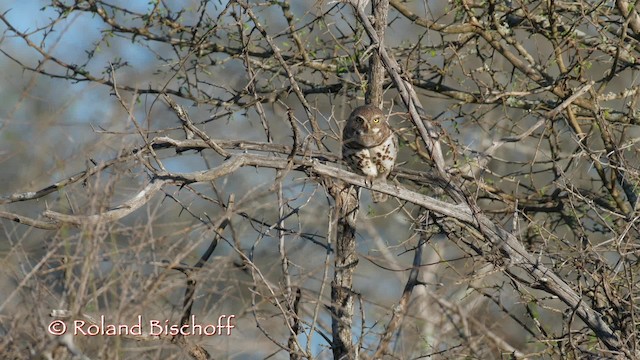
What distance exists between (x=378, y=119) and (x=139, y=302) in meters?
2.53

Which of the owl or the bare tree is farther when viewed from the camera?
the owl

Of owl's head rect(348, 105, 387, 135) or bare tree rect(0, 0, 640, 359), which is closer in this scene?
bare tree rect(0, 0, 640, 359)

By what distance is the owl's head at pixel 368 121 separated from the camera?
531 centimetres

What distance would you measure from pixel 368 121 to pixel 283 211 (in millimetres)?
694

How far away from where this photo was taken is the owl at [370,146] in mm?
5320

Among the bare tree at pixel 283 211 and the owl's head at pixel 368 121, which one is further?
the owl's head at pixel 368 121

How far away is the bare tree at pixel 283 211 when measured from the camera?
3.23 meters

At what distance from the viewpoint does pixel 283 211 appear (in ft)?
17.6

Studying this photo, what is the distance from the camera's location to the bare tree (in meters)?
3.23

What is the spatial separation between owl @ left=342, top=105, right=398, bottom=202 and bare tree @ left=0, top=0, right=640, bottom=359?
0.12 meters

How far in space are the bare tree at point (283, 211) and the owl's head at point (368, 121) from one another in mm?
125

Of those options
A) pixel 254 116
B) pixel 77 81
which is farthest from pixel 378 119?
pixel 254 116

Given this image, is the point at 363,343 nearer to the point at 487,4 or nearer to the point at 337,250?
the point at 337,250

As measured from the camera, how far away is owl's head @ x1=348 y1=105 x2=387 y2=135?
5309 mm
